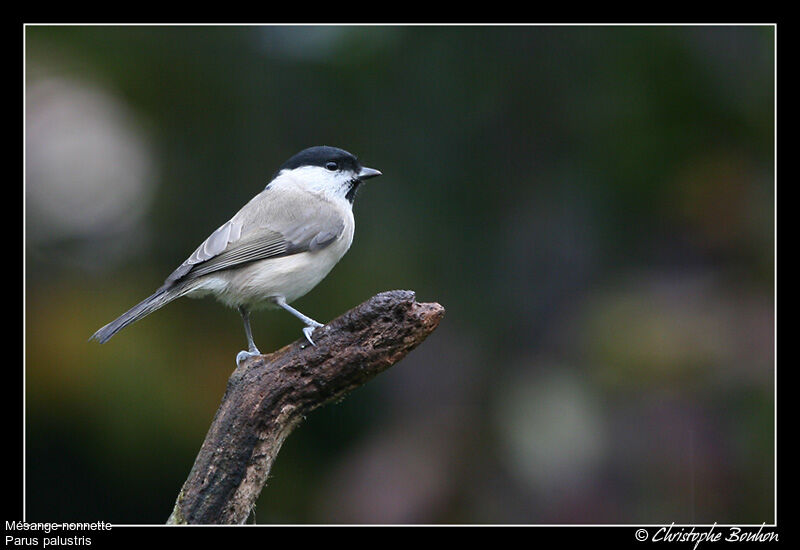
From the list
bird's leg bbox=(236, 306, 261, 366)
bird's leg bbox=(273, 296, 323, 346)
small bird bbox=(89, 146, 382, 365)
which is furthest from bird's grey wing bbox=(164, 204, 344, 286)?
bird's leg bbox=(236, 306, 261, 366)

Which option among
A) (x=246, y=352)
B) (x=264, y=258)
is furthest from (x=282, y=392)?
(x=264, y=258)

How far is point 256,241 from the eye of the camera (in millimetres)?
3715

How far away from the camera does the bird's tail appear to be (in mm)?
3398

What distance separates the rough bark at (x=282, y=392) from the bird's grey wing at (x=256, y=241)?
0.68 m

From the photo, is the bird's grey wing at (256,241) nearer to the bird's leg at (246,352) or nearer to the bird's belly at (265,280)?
the bird's belly at (265,280)

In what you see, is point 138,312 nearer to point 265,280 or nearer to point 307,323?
point 265,280

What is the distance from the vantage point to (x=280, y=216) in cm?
384

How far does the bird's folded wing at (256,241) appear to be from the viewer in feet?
11.9

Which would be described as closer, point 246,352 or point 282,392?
point 282,392

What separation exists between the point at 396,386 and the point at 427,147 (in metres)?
1.47

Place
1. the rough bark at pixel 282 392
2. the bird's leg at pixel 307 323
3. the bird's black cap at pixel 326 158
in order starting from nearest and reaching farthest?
the rough bark at pixel 282 392 < the bird's leg at pixel 307 323 < the bird's black cap at pixel 326 158

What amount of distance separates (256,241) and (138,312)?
58 cm

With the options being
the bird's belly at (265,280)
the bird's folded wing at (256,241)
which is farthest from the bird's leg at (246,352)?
the bird's folded wing at (256,241)

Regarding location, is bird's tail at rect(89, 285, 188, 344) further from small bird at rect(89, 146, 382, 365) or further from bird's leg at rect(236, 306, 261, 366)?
bird's leg at rect(236, 306, 261, 366)
